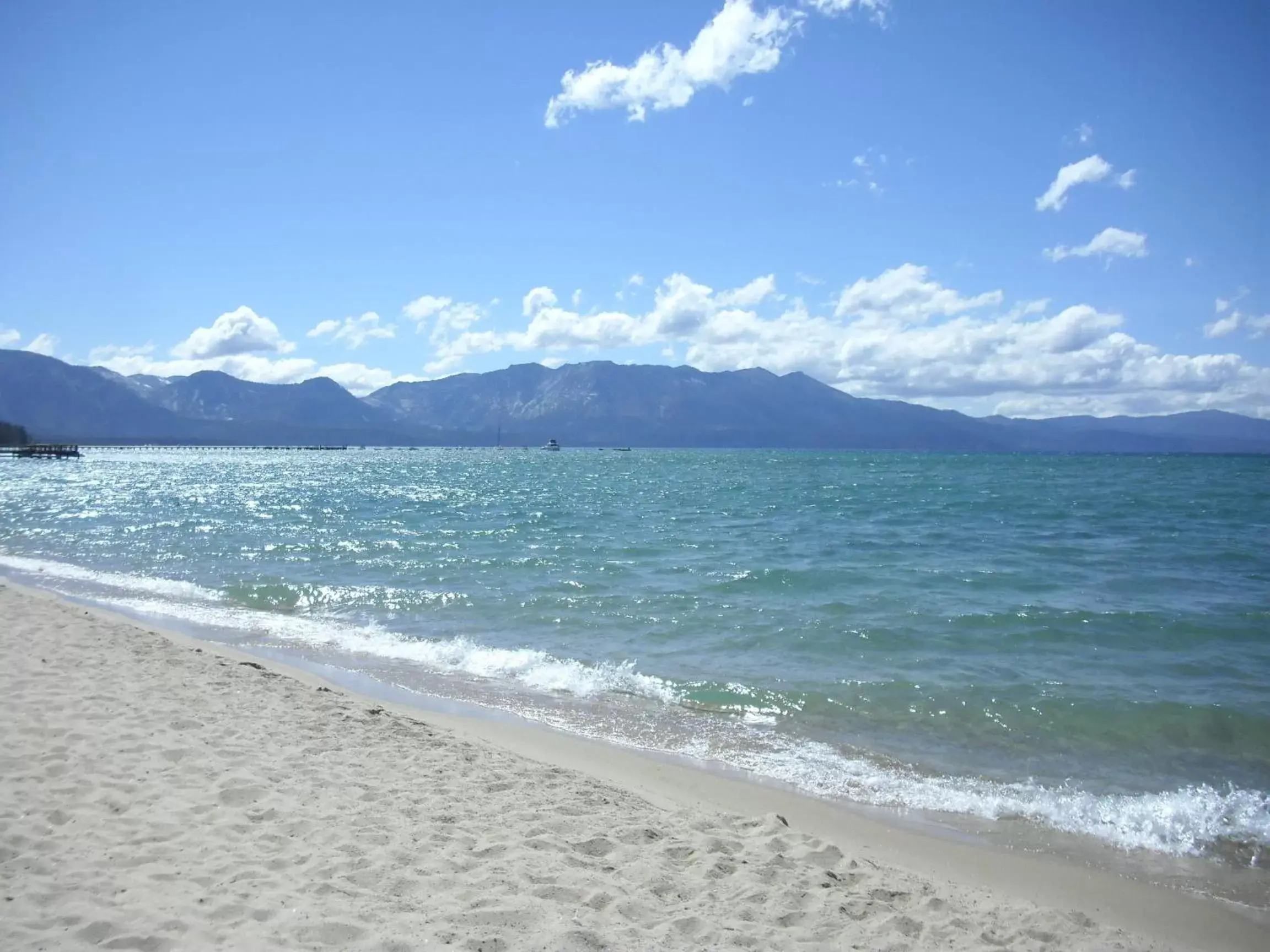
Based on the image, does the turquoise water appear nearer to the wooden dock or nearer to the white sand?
the white sand

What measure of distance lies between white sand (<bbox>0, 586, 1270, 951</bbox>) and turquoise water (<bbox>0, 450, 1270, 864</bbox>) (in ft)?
4.76

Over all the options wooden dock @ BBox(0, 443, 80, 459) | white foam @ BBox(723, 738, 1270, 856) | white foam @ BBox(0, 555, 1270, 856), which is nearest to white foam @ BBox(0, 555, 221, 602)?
white foam @ BBox(0, 555, 1270, 856)

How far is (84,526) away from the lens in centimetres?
2820

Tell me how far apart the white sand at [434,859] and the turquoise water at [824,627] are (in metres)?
1.45

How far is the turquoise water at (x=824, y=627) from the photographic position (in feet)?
25.3

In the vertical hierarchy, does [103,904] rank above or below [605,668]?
above

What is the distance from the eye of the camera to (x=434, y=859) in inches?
191

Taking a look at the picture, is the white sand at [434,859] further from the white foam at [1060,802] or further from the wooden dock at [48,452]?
the wooden dock at [48,452]

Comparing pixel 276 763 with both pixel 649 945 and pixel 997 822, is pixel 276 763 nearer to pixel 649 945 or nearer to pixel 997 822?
pixel 649 945

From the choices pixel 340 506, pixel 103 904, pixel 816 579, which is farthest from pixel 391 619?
pixel 340 506

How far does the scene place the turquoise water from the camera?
771 cm

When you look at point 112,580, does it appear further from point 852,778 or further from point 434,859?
point 852,778

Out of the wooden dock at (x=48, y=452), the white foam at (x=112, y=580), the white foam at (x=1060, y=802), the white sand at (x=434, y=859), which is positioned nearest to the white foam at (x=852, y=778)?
the white foam at (x=1060, y=802)

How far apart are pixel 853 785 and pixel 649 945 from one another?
12.0ft
